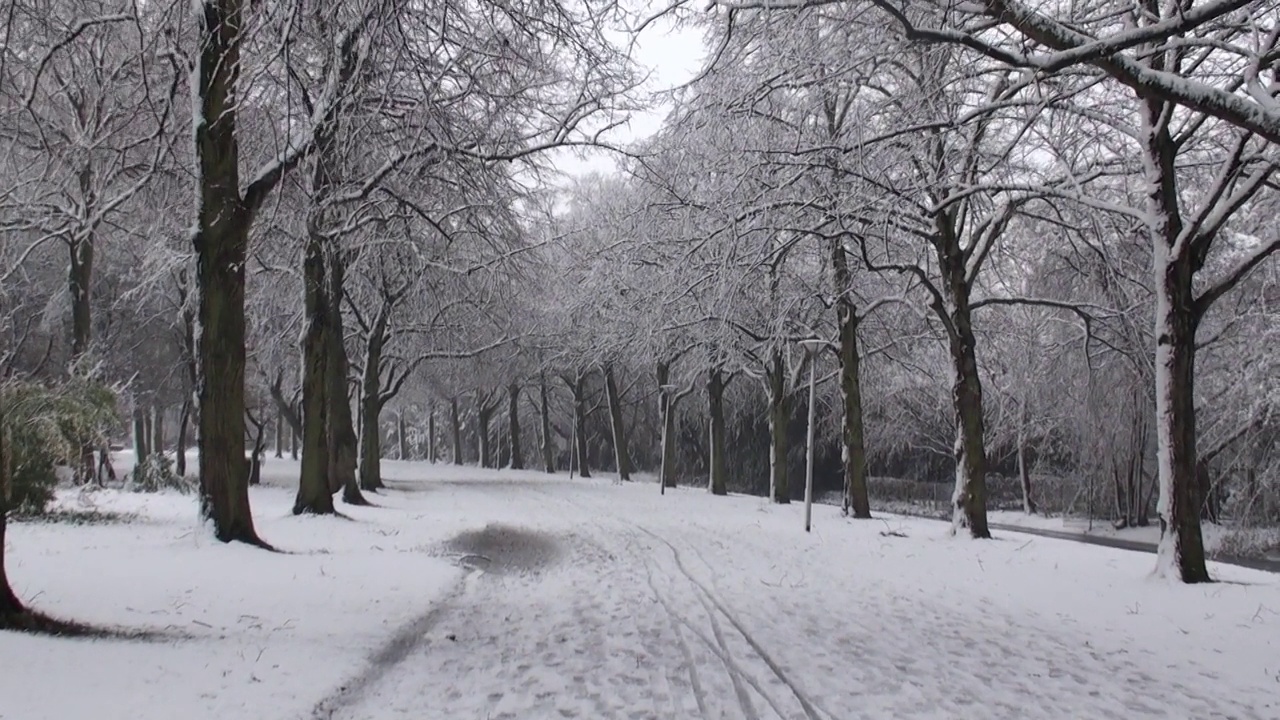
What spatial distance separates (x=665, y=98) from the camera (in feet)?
35.9

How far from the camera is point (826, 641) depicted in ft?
22.2

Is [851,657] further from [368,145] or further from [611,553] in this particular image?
[368,145]

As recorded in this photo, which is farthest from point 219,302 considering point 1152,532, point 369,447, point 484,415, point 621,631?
point 484,415

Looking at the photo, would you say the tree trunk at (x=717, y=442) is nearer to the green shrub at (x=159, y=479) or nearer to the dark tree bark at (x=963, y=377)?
the dark tree bark at (x=963, y=377)

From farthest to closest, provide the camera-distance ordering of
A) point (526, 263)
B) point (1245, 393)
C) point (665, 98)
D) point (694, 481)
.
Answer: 1. point (694, 481)
2. point (526, 263)
3. point (1245, 393)
4. point (665, 98)

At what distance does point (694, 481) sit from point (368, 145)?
33812 mm

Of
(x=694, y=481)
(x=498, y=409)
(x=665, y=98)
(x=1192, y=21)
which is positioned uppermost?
(x=665, y=98)

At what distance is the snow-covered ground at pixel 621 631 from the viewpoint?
16.4ft

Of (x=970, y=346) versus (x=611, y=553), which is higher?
(x=970, y=346)

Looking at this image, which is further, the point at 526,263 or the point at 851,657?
the point at 526,263

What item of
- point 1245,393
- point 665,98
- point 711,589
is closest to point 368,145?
point 665,98

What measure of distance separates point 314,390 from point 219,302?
5017mm

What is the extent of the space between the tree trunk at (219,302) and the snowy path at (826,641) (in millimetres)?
3079

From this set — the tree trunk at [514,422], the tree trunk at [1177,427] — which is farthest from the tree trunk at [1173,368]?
the tree trunk at [514,422]
